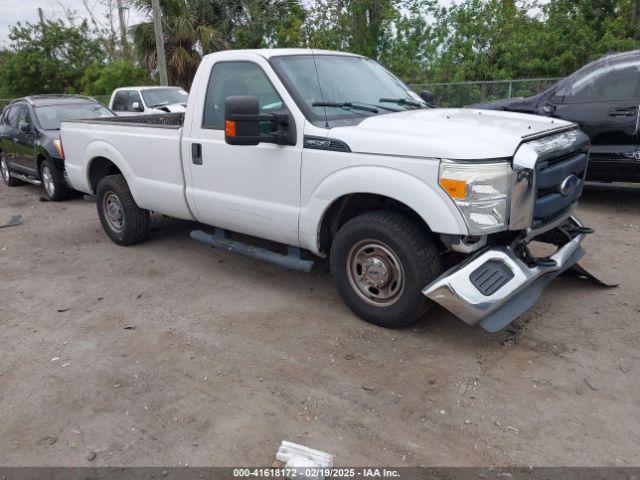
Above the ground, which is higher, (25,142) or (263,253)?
(25,142)

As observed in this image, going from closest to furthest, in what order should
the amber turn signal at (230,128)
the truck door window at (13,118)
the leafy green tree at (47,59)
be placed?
the amber turn signal at (230,128) → the truck door window at (13,118) → the leafy green tree at (47,59)

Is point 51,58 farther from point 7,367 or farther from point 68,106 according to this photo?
point 7,367

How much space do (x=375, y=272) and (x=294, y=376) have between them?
3.18 feet

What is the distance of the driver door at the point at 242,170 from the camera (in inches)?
175

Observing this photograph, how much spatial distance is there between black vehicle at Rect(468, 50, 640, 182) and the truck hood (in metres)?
3.30

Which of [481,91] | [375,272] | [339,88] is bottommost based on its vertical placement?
[375,272]

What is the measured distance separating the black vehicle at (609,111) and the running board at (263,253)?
451cm

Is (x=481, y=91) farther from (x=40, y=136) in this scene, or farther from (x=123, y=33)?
(x=123, y=33)

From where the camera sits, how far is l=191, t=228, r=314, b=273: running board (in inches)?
180

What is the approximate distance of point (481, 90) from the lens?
13.5 metres

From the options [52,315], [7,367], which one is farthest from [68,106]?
[7,367]

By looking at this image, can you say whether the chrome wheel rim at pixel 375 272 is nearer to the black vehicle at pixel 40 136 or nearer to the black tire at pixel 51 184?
the black vehicle at pixel 40 136

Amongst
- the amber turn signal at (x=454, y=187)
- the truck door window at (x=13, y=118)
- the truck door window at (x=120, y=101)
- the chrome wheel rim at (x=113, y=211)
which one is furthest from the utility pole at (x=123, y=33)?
the amber turn signal at (x=454, y=187)

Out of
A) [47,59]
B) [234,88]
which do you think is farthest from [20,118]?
[47,59]
